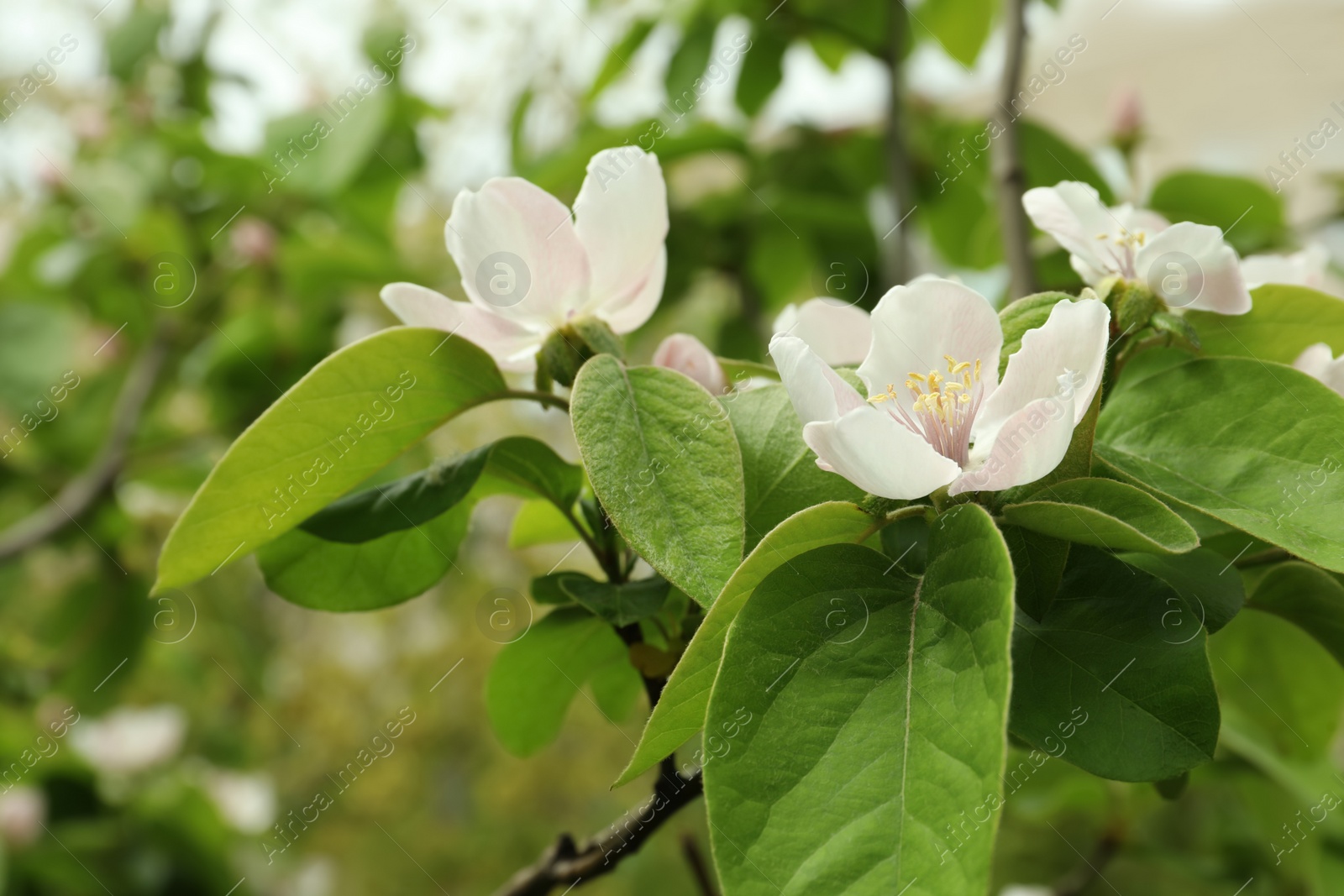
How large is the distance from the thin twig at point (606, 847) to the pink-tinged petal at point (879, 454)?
0.12 meters

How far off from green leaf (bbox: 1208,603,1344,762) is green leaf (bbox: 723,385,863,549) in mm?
239

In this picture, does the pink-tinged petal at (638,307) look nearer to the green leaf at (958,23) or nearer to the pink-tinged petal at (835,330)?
the pink-tinged petal at (835,330)

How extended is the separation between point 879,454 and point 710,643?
0.21 feet

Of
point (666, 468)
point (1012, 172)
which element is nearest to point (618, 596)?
point (666, 468)

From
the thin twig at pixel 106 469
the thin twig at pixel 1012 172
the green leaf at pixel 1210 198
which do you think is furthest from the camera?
the thin twig at pixel 106 469

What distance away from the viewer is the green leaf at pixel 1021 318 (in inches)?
12.7

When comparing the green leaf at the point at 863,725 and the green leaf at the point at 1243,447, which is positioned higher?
the green leaf at the point at 863,725

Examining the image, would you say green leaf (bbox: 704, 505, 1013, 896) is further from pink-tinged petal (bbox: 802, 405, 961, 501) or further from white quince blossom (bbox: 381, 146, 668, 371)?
white quince blossom (bbox: 381, 146, 668, 371)

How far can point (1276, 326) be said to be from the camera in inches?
14.5

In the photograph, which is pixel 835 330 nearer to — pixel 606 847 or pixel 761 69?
pixel 606 847

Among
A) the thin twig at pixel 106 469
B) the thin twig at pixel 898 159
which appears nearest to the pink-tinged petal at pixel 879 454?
the thin twig at pixel 898 159

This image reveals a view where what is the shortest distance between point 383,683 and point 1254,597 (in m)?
3.36

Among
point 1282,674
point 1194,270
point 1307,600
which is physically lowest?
point 1282,674

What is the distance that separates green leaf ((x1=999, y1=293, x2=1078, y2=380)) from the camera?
32 cm
